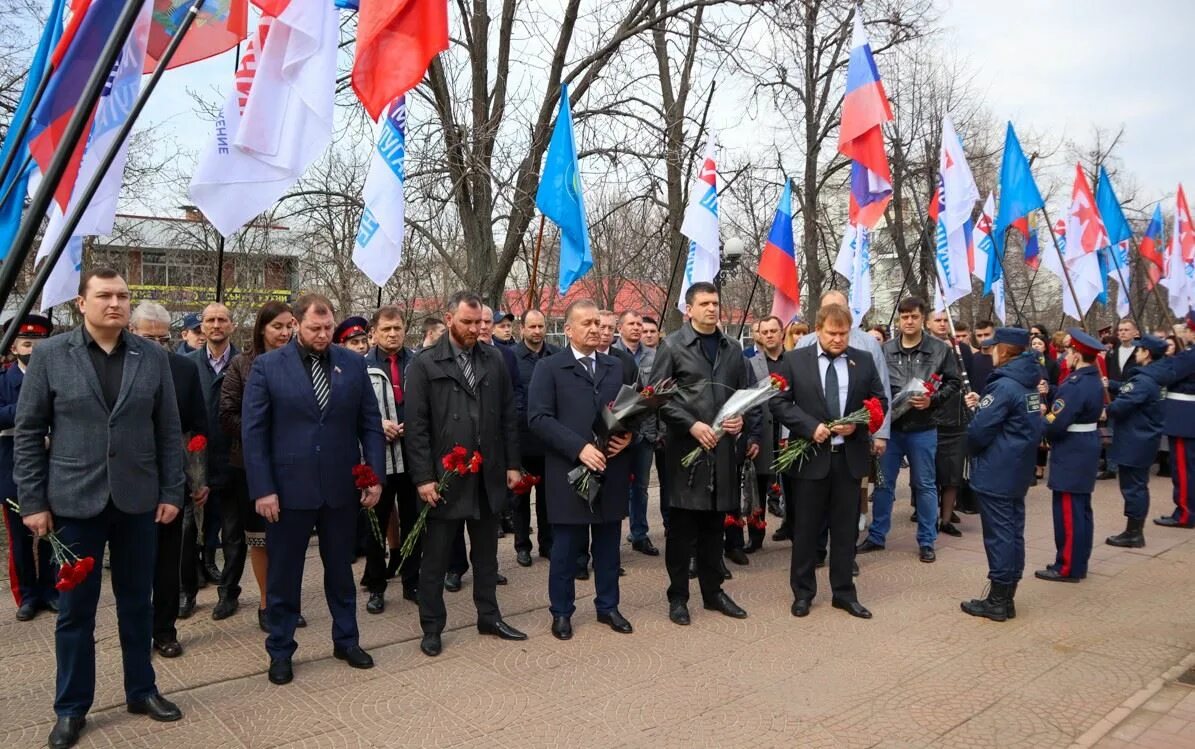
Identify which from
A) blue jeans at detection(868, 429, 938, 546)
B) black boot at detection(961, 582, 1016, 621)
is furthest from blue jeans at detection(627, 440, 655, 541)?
black boot at detection(961, 582, 1016, 621)

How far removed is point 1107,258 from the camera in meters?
14.5

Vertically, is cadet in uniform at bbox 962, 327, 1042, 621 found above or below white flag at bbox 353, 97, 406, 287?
below

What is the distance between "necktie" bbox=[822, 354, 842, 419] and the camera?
5.76m

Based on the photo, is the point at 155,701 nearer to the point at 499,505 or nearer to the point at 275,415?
the point at 275,415

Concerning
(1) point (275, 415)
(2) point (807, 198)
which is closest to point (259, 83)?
Answer: (1) point (275, 415)

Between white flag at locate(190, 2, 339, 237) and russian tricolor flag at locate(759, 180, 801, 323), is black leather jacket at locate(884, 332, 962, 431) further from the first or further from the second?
white flag at locate(190, 2, 339, 237)

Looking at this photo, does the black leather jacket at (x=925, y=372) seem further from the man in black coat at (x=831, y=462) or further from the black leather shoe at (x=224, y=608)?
the black leather shoe at (x=224, y=608)

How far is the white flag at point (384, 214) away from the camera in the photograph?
613 centimetres

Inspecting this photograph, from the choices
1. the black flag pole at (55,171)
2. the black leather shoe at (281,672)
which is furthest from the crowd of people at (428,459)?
the black flag pole at (55,171)

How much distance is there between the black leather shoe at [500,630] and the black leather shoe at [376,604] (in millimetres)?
916

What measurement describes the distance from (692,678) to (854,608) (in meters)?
1.67

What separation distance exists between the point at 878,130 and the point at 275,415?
677 cm

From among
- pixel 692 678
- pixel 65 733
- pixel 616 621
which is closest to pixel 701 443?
pixel 616 621

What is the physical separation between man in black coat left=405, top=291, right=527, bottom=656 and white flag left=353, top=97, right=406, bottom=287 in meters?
1.16
